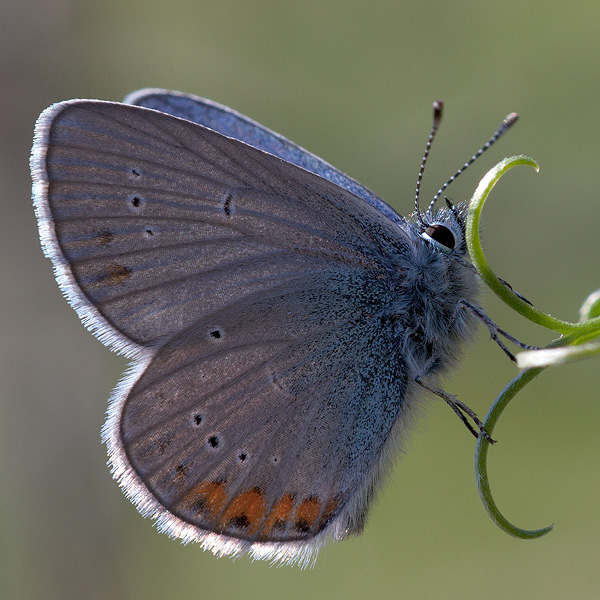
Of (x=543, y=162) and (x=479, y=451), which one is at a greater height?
(x=543, y=162)

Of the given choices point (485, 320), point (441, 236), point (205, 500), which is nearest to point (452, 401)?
point (485, 320)

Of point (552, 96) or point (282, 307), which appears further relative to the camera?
point (552, 96)

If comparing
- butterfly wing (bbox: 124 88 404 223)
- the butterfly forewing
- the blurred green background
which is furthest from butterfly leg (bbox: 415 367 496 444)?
the blurred green background

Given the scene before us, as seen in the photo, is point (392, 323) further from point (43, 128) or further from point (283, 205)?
point (43, 128)

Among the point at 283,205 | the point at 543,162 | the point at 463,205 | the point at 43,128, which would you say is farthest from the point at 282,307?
the point at 543,162

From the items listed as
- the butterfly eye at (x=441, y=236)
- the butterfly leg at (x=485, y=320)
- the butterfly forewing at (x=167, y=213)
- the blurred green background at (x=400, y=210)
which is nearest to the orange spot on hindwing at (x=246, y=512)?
the butterfly forewing at (x=167, y=213)

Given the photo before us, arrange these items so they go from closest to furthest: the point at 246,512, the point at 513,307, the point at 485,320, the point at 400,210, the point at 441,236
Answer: the point at 513,307, the point at 485,320, the point at 246,512, the point at 441,236, the point at 400,210

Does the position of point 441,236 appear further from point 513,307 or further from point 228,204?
point 513,307

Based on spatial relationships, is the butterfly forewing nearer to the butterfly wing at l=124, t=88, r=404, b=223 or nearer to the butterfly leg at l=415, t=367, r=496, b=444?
the butterfly wing at l=124, t=88, r=404, b=223
